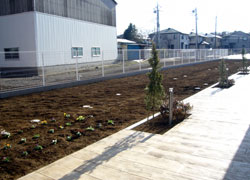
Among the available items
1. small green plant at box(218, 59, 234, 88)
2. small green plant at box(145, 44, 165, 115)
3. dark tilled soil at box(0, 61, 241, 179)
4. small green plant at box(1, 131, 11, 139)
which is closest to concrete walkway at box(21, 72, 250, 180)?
dark tilled soil at box(0, 61, 241, 179)

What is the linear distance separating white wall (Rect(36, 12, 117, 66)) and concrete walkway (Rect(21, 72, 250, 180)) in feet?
39.7

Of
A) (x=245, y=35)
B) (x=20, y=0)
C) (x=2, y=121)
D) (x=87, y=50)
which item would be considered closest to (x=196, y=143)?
(x=2, y=121)

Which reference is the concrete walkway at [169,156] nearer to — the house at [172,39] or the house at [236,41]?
the house at [172,39]

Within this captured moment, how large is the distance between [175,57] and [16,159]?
79.7 ft

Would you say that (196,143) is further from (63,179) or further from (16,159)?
(16,159)

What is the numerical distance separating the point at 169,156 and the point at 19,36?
20.3 meters

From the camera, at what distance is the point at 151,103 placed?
221 inches

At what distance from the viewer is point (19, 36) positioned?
2062 cm

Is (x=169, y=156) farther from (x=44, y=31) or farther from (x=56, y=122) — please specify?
(x=44, y=31)

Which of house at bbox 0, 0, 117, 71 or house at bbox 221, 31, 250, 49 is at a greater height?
house at bbox 221, 31, 250, 49

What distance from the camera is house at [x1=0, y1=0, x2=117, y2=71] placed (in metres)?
19.8

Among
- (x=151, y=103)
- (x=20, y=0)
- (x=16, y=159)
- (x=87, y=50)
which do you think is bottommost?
(x=16, y=159)

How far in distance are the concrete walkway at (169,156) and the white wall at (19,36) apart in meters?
16.6

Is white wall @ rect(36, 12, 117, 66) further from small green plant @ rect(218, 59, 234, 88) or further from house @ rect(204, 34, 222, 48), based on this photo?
house @ rect(204, 34, 222, 48)
